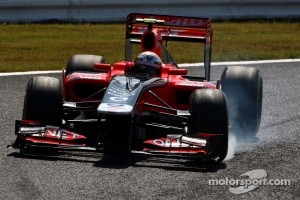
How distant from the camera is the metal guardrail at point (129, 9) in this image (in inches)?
762

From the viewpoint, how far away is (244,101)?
1071cm

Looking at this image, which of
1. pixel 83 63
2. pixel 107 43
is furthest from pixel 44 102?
pixel 107 43

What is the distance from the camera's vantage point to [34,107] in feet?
31.1

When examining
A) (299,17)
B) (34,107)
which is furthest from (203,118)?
(299,17)

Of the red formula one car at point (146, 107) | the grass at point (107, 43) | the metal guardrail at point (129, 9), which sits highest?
the red formula one car at point (146, 107)

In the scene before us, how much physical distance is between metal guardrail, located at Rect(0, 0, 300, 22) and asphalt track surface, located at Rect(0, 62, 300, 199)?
8794 mm

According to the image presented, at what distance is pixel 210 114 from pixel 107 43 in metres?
9.25

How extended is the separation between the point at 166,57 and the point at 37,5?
8.25 metres

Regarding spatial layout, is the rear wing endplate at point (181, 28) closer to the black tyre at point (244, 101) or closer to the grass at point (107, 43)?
the black tyre at point (244, 101)

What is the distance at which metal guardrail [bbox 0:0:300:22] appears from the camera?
63.5 ft

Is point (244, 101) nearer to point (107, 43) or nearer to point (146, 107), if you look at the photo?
point (146, 107)

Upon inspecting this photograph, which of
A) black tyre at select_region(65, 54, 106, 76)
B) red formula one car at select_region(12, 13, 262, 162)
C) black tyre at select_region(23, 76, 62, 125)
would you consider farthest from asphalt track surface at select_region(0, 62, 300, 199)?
black tyre at select_region(65, 54, 106, 76)

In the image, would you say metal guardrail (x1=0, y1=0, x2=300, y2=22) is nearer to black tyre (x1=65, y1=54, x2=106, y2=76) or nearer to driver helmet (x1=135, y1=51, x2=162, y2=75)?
black tyre (x1=65, y1=54, x2=106, y2=76)

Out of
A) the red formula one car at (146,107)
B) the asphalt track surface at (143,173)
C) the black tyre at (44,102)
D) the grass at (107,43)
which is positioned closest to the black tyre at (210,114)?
the red formula one car at (146,107)
